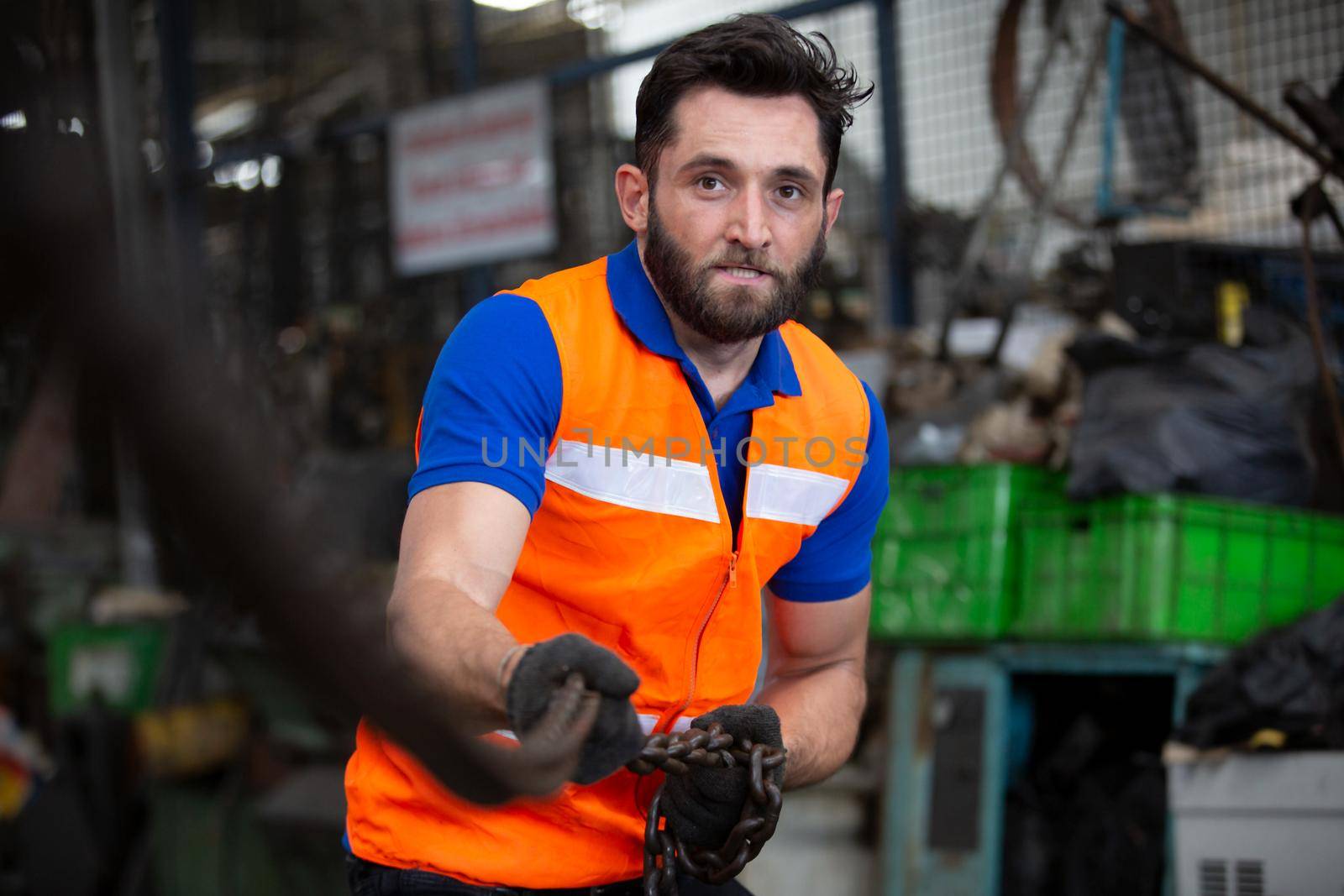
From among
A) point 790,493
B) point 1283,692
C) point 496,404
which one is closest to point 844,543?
point 790,493

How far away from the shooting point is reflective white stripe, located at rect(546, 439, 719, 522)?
6.79ft

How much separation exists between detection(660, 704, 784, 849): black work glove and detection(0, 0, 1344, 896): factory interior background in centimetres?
57

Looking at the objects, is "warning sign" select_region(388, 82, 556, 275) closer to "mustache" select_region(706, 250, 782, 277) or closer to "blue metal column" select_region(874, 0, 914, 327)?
"blue metal column" select_region(874, 0, 914, 327)

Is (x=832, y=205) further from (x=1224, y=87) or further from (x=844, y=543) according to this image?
(x=1224, y=87)

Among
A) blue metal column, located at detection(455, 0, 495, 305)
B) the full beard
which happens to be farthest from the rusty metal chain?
blue metal column, located at detection(455, 0, 495, 305)

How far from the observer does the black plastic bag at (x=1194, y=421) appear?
12.8ft

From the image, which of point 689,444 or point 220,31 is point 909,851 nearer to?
point 689,444

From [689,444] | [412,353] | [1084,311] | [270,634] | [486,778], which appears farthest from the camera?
[412,353]

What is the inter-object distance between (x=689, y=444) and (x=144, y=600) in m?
5.39

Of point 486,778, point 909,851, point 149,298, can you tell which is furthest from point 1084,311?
point 149,298

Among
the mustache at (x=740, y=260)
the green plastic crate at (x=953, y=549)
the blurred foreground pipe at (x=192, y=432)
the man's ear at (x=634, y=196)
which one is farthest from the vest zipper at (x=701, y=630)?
the green plastic crate at (x=953, y=549)

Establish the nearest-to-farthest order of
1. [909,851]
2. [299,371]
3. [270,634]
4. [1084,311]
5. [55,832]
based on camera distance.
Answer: [270,634] < [909,851] < [1084,311] < [55,832] < [299,371]

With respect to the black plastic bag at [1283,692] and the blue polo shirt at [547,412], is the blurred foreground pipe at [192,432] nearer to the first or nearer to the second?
the blue polo shirt at [547,412]

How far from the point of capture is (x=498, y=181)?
665cm
